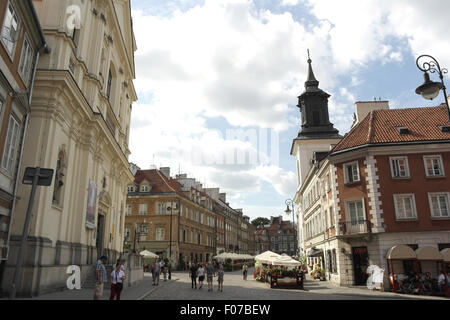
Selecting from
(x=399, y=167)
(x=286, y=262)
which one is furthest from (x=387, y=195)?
(x=286, y=262)

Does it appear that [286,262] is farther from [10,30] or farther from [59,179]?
[10,30]

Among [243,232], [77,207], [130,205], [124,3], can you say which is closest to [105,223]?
[77,207]

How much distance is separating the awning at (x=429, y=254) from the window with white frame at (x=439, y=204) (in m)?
2.68

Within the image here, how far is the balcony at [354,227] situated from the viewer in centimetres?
2367

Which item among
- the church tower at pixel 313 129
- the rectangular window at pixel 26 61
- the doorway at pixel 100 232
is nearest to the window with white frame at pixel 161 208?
the church tower at pixel 313 129

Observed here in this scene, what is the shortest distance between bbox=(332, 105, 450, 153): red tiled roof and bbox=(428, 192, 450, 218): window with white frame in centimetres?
396

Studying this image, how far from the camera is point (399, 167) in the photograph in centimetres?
2442

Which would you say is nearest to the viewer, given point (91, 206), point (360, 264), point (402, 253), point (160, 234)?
point (91, 206)

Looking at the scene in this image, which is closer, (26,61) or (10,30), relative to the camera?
(10,30)

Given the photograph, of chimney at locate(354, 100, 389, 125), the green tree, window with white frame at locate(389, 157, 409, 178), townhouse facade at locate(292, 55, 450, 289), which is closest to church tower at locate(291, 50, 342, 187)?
chimney at locate(354, 100, 389, 125)

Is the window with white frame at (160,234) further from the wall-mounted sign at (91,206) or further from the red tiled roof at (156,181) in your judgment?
the wall-mounted sign at (91,206)

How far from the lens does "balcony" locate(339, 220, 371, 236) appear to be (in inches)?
932

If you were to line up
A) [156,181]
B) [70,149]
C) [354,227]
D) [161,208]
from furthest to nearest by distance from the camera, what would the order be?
[156,181] < [161,208] < [354,227] < [70,149]

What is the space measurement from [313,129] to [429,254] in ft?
96.3
